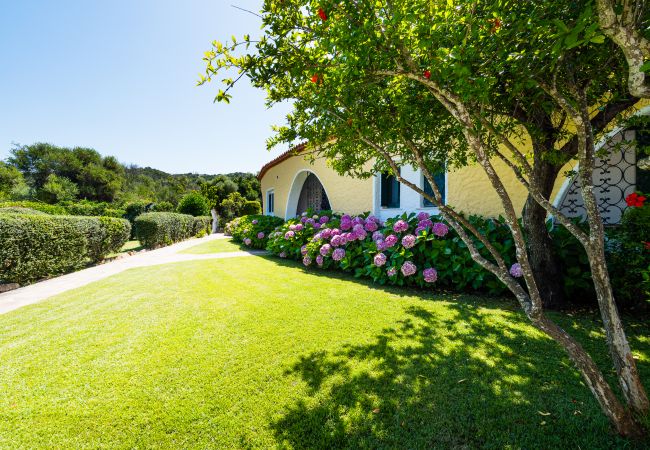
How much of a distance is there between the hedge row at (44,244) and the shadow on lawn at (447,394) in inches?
269

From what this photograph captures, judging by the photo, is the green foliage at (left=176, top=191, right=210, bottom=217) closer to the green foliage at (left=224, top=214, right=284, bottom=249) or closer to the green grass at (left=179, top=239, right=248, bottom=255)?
the green grass at (left=179, top=239, right=248, bottom=255)

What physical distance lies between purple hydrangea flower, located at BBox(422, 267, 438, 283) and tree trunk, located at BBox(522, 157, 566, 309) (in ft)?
4.94

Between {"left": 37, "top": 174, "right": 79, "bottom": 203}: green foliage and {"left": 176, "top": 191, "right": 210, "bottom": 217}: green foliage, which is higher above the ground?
{"left": 37, "top": 174, "right": 79, "bottom": 203}: green foliage

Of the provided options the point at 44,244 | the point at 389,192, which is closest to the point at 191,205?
the point at 44,244

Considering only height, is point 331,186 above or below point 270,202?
above

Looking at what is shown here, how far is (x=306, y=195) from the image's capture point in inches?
677

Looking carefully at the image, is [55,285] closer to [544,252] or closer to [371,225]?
[371,225]

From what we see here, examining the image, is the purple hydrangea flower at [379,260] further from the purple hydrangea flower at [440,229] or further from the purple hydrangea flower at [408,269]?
the purple hydrangea flower at [440,229]

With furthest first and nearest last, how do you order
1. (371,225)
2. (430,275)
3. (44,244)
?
1. (371,225)
2. (44,244)
3. (430,275)

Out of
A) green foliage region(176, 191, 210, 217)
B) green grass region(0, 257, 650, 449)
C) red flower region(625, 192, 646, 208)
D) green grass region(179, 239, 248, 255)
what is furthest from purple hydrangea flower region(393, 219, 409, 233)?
green foliage region(176, 191, 210, 217)

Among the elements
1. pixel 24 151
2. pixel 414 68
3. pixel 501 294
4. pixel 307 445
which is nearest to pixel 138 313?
pixel 307 445

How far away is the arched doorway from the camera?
49.6ft

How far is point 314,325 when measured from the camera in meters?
3.73

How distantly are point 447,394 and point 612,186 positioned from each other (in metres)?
7.52
